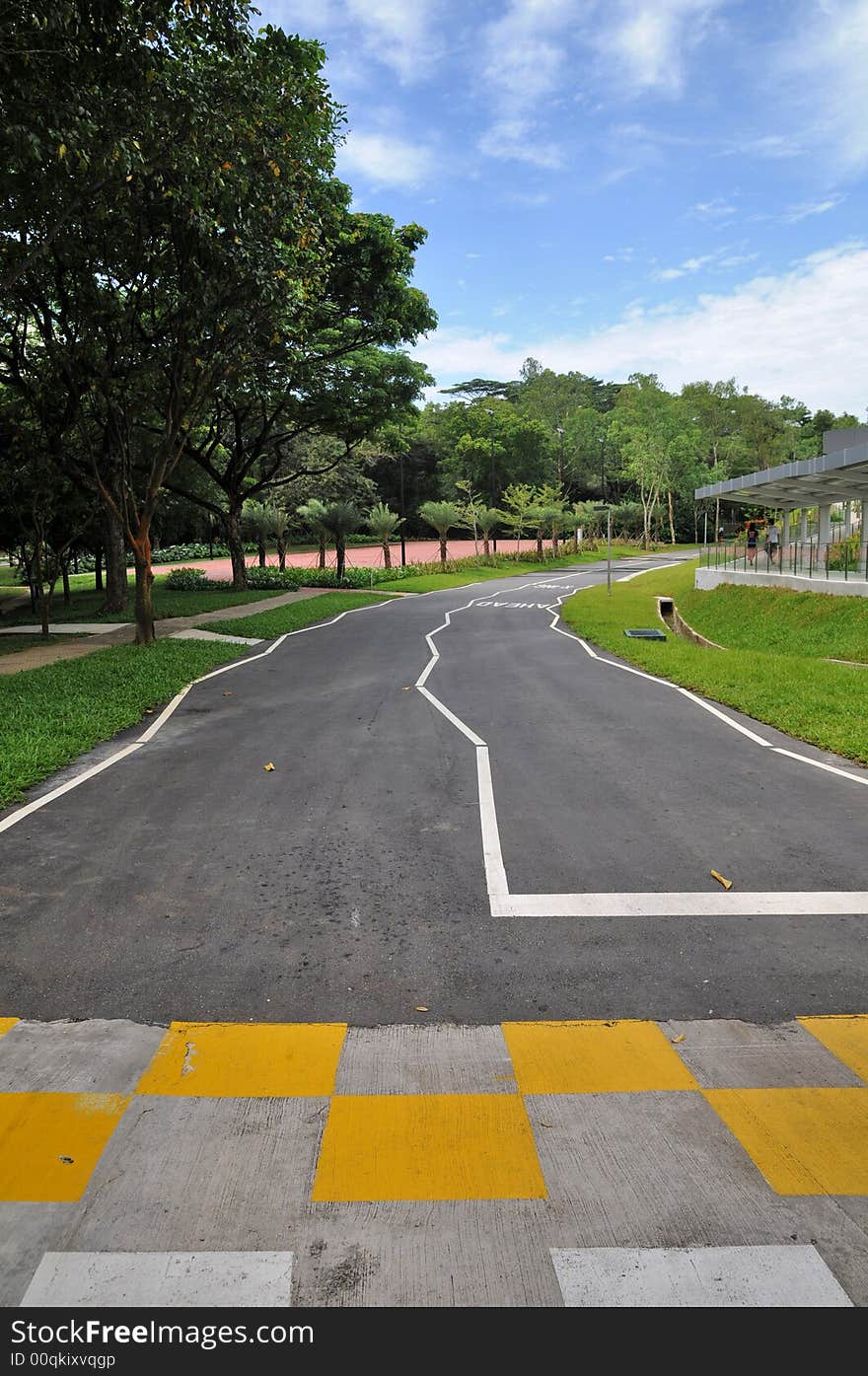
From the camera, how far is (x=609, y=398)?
106625 mm

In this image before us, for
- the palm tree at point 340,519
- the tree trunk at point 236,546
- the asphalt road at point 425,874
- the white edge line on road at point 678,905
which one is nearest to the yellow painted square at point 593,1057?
the asphalt road at point 425,874

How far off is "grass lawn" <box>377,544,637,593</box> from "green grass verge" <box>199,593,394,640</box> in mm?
5896

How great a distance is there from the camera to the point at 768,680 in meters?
14.3

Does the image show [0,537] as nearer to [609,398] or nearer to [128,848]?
[128,848]

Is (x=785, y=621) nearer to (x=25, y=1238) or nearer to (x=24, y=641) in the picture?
(x=24, y=641)

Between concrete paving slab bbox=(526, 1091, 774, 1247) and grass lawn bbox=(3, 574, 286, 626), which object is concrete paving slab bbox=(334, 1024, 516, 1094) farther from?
grass lawn bbox=(3, 574, 286, 626)

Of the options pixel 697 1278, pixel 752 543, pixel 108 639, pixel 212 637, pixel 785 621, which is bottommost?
pixel 697 1278

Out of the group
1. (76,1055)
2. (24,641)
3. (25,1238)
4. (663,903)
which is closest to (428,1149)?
(25,1238)

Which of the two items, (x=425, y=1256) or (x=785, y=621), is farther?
Answer: (x=785, y=621)

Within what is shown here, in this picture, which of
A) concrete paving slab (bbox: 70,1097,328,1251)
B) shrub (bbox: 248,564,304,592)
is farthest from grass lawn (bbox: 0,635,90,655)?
concrete paving slab (bbox: 70,1097,328,1251)

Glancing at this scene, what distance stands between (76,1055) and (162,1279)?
1467 mm

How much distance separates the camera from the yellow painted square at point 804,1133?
9.61ft

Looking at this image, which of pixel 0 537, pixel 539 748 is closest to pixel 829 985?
pixel 539 748

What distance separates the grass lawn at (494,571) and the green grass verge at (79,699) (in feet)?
77.4
